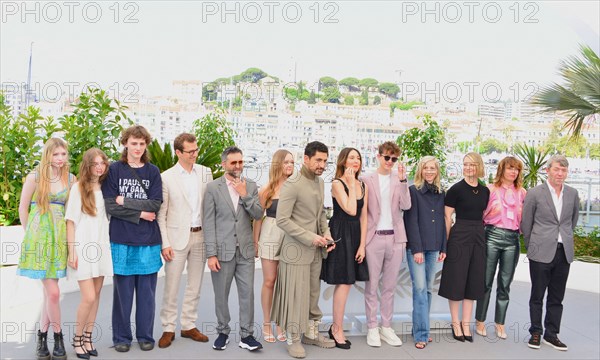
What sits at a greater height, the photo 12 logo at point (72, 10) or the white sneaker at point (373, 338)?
the photo 12 logo at point (72, 10)

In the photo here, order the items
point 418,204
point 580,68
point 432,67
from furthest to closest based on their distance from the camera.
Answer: point 432,67, point 580,68, point 418,204

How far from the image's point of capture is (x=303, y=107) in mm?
18016

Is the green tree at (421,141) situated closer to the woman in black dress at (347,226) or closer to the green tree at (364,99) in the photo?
the woman in black dress at (347,226)

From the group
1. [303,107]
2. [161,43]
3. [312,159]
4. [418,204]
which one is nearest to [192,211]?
[312,159]

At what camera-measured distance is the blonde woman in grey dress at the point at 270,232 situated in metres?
3.98

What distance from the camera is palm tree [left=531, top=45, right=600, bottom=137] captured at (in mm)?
6559

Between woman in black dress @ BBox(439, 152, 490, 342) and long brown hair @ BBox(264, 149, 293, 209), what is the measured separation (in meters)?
1.19

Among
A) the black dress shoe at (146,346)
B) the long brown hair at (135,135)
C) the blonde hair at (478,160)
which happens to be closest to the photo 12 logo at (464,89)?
the blonde hair at (478,160)

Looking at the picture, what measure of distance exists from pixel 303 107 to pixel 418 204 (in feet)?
46.6

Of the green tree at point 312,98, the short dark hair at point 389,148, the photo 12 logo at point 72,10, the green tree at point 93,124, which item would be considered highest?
the green tree at point 312,98

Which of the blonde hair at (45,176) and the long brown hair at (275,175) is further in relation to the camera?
the long brown hair at (275,175)

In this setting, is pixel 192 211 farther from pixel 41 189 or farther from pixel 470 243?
pixel 470 243

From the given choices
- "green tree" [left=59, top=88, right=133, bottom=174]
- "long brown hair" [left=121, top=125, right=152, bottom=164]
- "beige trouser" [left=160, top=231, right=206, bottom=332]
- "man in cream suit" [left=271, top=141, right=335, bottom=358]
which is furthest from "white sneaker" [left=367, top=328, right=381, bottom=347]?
"green tree" [left=59, top=88, right=133, bottom=174]

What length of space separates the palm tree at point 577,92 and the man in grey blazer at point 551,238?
9.51 feet
